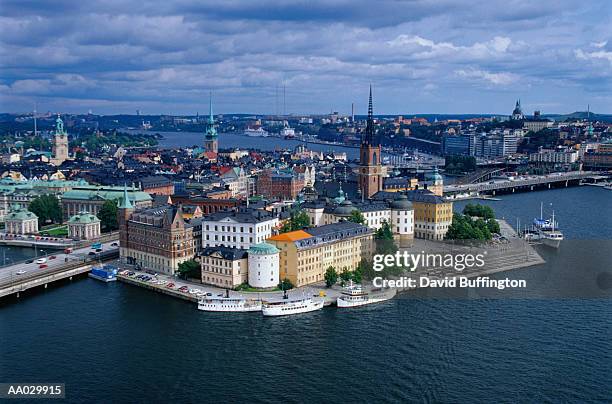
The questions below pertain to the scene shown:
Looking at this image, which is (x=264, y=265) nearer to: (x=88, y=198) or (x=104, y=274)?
(x=104, y=274)

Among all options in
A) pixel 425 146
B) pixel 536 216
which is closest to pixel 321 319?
pixel 536 216

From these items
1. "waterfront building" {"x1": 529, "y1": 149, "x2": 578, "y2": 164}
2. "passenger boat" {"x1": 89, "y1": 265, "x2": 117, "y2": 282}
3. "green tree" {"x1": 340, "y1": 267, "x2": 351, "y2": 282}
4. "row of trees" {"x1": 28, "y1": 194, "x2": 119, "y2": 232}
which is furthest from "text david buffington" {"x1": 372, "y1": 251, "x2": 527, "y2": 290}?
A: "waterfront building" {"x1": 529, "y1": 149, "x2": 578, "y2": 164}

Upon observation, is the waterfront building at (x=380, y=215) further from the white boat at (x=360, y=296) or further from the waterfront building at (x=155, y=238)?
the white boat at (x=360, y=296)

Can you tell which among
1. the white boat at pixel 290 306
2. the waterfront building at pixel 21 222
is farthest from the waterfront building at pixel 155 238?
the waterfront building at pixel 21 222

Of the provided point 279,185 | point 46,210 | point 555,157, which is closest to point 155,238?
point 46,210

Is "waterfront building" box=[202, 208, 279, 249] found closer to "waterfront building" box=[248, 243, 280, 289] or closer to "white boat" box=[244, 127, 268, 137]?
"waterfront building" box=[248, 243, 280, 289]

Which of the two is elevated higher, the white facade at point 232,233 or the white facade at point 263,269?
the white facade at point 232,233
